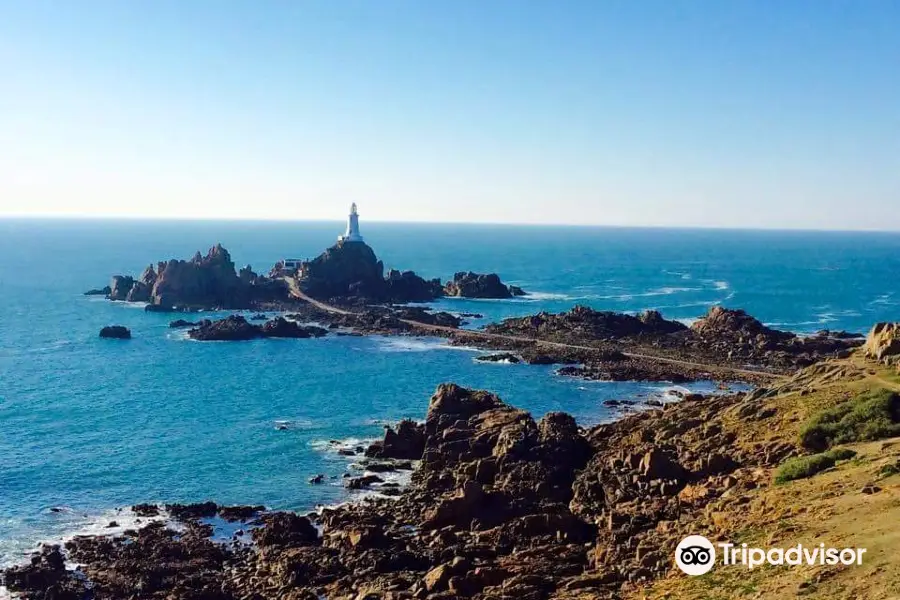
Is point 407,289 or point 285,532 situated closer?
point 285,532

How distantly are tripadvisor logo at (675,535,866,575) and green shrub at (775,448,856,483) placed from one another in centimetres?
767

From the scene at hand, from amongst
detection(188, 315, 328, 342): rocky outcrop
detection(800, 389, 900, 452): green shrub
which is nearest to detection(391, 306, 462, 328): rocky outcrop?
detection(188, 315, 328, 342): rocky outcrop

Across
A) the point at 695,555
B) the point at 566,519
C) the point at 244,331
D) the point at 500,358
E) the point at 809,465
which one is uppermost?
the point at 809,465

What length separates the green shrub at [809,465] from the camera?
37.7 m

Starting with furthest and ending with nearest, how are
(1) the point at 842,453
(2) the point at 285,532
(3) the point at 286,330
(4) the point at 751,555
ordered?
(3) the point at 286,330
(2) the point at 285,532
(1) the point at 842,453
(4) the point at 751,555

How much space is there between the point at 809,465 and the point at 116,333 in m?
99.0

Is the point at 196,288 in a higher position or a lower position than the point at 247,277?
lower

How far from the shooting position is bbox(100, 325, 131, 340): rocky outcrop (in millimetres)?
113250

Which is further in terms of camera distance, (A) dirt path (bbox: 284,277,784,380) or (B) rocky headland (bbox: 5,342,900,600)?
(A) dirt path (bbox: 284,277,784,380)

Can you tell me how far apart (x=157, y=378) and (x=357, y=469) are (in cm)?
4023

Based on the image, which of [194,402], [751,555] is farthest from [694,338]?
[751,555]

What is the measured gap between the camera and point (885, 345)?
176 ft

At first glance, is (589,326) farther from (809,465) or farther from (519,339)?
(809,465)

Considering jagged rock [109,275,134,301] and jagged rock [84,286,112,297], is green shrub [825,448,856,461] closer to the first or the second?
jagged rock [109,275,134,301]
